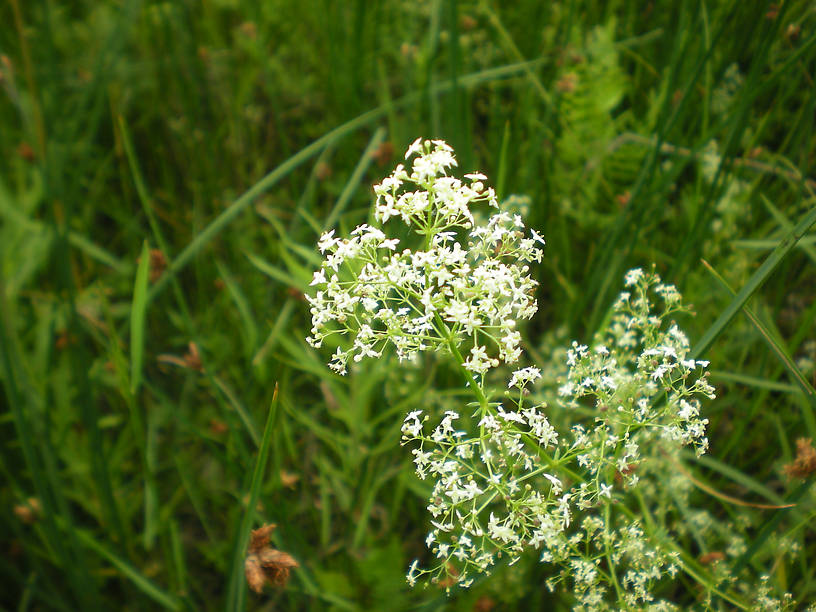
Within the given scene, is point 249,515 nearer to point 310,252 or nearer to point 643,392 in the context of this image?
point 310,252

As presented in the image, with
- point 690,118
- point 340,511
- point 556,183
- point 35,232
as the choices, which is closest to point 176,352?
point 35,232

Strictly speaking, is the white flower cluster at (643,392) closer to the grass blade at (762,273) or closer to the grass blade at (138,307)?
the grass blade at (762,273)

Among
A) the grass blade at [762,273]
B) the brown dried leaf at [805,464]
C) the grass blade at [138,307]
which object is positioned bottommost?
the brown dried leaf at [805,464]

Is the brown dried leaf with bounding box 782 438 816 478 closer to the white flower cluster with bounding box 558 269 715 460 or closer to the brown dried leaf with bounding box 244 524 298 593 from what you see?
the white flower cluster with bounding box 558 269 715 460

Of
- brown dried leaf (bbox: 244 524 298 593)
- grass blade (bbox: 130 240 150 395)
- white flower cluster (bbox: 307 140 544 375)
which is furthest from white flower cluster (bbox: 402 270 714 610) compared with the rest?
grass blade (bbox: 130 240 150 395)

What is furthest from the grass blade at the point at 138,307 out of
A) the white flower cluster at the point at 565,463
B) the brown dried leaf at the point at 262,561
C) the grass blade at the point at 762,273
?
the grass blade at the point at 762,273

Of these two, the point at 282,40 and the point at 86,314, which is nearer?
the point at 86,314

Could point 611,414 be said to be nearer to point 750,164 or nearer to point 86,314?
point 750,164

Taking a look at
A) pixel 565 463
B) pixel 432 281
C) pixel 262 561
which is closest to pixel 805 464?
pixel 565 463
